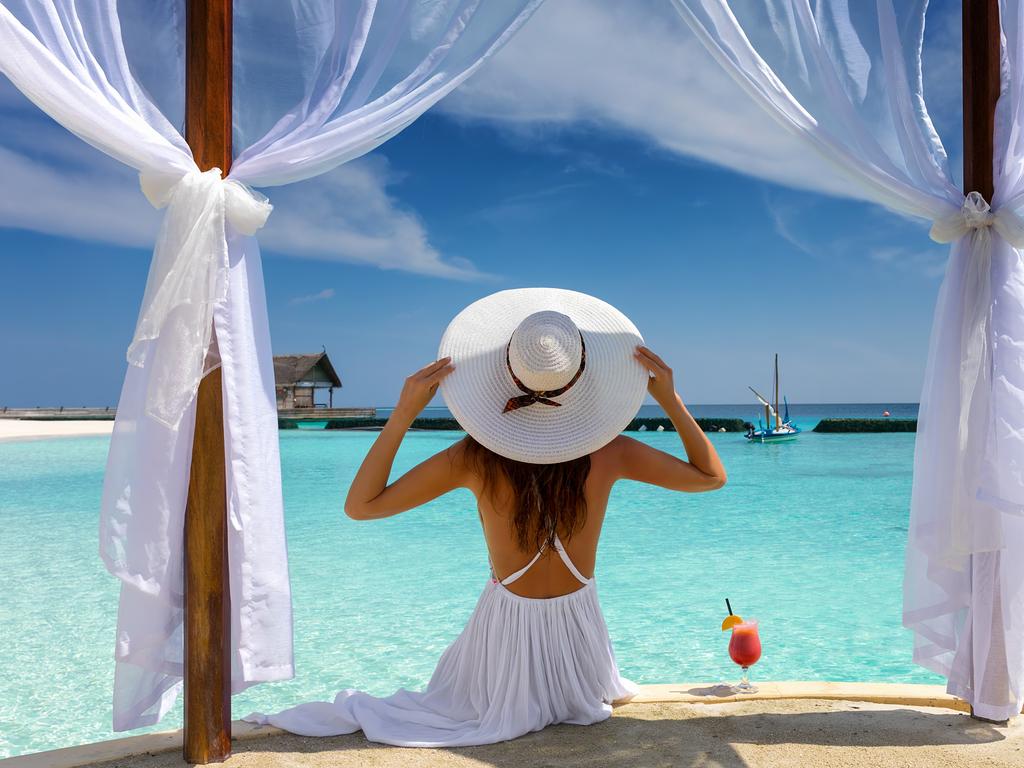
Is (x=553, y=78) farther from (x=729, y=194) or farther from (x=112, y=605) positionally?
(x=112, y=605)

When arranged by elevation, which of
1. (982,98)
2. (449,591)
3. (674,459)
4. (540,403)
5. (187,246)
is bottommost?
(449,591)

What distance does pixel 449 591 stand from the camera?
5918 mm

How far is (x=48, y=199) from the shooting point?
3084 cm

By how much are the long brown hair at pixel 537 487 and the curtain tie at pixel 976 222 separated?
4.05ft

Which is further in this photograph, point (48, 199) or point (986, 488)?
point (48, 199)

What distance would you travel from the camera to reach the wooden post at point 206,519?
1905 mm

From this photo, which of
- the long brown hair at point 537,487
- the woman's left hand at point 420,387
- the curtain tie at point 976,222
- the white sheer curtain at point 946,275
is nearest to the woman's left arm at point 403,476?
the woman's left hand at point 420,387

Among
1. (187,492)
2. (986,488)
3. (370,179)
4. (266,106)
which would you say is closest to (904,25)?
(986,488)

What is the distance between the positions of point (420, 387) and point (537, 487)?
412 mm

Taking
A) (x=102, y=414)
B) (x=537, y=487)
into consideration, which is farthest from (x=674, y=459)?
(x=102, y=414)

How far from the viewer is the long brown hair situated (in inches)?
80.4

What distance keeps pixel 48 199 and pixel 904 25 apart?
3534 centimetres

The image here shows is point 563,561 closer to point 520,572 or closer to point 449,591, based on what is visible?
point 520,572

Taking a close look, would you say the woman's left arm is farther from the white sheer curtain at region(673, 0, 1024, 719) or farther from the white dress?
the white sheer curtain at region(673, 0, 1024, 719)
